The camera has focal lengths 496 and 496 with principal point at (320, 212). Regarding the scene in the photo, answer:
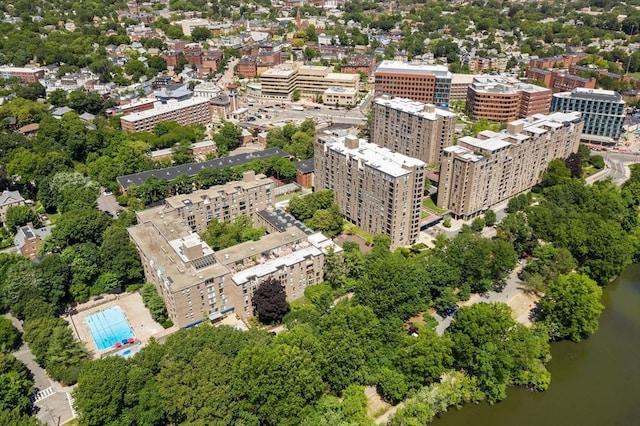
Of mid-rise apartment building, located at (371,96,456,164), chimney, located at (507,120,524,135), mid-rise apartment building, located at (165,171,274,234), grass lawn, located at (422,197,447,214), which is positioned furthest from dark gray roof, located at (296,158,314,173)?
chimney, located at (507,120,524,135)

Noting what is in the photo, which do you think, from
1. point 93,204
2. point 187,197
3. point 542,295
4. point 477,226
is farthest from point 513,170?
point 93,204

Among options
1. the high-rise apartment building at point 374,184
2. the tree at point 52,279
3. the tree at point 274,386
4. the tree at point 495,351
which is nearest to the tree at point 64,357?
the tree at point 52,279

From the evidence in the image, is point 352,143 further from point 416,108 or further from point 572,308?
point 572,308

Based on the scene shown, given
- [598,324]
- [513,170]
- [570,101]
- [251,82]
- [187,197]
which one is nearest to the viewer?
[598,324]

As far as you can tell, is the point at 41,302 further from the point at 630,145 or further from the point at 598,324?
the point at 630,145

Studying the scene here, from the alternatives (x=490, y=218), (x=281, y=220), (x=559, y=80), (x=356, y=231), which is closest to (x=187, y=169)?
(x=281, y=220)

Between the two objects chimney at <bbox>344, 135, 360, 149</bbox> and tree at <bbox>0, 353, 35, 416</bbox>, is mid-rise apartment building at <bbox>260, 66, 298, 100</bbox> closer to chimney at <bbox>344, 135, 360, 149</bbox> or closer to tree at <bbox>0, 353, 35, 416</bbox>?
chimney at <bbox>344, 135, 360, 149</bbox>

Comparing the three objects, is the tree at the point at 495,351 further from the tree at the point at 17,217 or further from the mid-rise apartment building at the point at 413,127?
the tree at the point at 17,217
